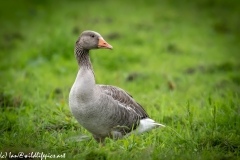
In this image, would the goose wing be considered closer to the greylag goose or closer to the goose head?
the greylag goose

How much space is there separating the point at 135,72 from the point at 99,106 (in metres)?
4.65

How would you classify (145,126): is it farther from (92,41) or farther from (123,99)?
(92,41)

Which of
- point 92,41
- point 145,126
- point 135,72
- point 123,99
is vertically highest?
point 92,41

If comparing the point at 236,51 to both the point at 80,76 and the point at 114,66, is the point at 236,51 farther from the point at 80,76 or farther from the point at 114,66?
the point at 80,76

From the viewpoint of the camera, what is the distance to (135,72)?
977 centimetres

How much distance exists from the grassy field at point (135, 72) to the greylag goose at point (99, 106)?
0.71 feet

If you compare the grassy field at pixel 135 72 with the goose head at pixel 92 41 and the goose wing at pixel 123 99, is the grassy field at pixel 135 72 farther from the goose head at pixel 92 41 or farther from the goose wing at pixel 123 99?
the goose head at pixel 92 41

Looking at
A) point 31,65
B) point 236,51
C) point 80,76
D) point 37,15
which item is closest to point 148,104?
point 80,76

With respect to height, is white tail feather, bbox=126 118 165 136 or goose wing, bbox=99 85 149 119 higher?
goose wing, bbox=99 85 149 119

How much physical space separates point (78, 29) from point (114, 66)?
10.8ft

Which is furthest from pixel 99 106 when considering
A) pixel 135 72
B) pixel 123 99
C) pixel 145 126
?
pixel 135 72

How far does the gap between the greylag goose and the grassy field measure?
8.6 inches

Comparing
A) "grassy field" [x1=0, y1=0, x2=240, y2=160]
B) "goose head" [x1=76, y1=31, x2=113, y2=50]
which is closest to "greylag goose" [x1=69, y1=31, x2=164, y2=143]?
"goose head" [x1=76, y1=31, x2=113, y2=50]

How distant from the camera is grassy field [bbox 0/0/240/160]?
5211 mm
